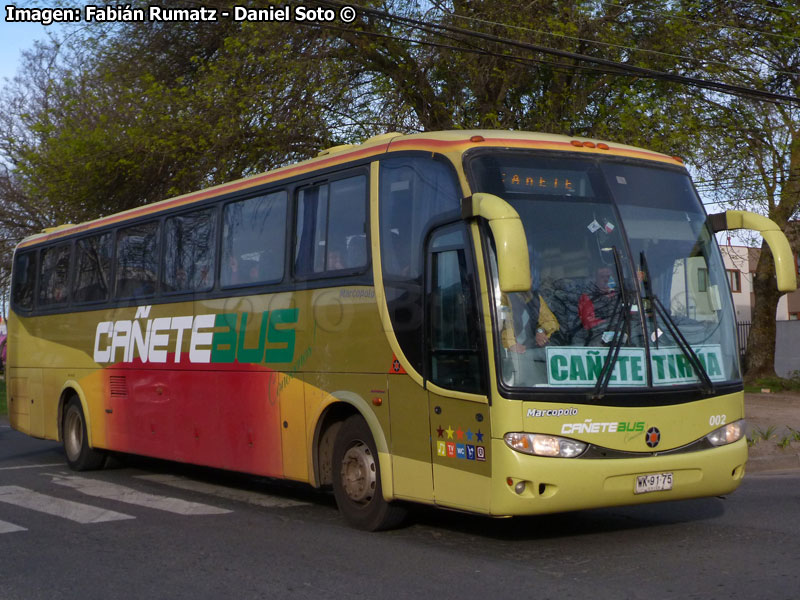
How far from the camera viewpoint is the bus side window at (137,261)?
12695 mm

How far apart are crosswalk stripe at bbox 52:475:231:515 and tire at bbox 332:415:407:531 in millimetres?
1567

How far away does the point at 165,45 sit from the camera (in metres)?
20.7

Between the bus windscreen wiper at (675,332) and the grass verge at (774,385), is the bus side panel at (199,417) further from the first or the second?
the grass verge at (774,385)

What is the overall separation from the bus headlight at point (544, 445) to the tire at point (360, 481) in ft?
5.41

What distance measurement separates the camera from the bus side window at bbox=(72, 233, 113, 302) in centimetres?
1383

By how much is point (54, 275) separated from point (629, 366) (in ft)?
33.3

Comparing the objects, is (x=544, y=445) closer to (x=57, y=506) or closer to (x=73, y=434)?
(x=57, y=506)

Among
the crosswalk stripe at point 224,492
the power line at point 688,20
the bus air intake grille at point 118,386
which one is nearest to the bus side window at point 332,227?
the crosswalk stripe at point 224,492

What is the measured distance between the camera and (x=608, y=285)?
25.9ft

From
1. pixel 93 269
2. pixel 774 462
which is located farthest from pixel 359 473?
pixel 774 462

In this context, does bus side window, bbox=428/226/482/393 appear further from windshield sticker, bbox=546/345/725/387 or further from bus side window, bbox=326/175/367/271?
bus side window, bbox=326/175/367/271

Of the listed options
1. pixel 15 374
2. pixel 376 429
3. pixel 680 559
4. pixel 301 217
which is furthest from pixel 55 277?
pixel 680 559

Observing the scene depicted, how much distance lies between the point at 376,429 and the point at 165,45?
1414 cm

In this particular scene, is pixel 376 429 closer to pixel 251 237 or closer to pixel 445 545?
pixel 445 545
